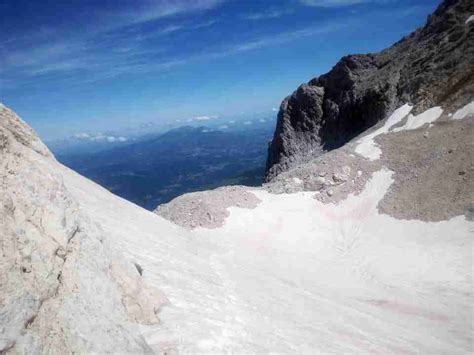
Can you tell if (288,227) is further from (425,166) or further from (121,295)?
(121,295)

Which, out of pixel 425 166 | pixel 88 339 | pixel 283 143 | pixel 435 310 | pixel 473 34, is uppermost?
pixel 473 34

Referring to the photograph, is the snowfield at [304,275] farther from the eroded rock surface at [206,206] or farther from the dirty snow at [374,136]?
the dirty snow at [374,136]

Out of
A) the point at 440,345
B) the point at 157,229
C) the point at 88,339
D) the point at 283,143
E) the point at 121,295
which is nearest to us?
the point at 88,339

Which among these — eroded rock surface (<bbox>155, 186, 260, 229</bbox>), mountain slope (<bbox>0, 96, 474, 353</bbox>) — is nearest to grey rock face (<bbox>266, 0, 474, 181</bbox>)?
mountain slope (<bbox>0, 96, 474, 353</bbox>)

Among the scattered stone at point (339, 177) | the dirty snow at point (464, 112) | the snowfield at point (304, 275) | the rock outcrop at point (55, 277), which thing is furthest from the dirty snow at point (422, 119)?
the rock outcrop at point (55, 277)

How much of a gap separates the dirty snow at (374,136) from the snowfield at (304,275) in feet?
12.9

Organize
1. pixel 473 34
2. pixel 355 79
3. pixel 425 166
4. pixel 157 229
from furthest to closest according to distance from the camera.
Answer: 1. pixel 355 79
2. pixel 473 34
3. pixel 425 166
4. pixel 157 229

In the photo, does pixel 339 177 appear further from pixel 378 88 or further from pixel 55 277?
pixel 55 277

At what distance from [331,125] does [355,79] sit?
10600 millimetres

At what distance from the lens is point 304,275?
26.2 meters

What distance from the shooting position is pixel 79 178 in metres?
21.8

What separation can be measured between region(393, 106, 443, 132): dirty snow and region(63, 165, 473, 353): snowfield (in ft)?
38.8

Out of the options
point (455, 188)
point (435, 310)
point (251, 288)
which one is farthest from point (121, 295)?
point (455, 188)

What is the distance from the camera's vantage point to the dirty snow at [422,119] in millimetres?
47062
